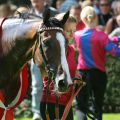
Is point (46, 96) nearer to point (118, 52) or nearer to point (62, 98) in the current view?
point (62, 98)

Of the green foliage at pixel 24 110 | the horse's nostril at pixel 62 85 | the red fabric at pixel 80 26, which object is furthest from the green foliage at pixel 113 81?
the horse's nostril at pixel 62 85

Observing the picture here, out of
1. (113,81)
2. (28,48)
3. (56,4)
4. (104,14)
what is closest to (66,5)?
(56,4)

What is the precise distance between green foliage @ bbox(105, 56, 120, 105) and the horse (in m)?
5.04

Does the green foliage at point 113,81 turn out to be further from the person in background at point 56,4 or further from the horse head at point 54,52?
the horse head at point 54,52

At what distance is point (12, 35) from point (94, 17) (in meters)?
2.92

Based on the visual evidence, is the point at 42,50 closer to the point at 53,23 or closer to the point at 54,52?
the point at 54,52

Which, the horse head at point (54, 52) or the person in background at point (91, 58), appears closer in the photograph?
the horse head at point (54, 52)

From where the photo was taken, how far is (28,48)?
5.88 metres

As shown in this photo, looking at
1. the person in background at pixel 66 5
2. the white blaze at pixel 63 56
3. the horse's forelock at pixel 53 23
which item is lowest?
the white blaze at pixel 63 56

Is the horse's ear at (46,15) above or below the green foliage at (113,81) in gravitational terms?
above

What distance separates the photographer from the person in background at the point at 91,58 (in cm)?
843

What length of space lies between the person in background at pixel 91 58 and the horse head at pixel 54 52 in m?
2.70

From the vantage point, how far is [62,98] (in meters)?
7.13

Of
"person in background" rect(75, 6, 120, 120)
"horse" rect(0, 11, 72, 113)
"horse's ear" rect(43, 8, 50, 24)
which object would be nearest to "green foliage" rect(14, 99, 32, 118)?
"person in background" rect(75, 6, 120, 120)
